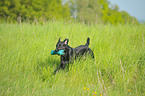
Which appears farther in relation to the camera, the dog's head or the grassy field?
the dog's head

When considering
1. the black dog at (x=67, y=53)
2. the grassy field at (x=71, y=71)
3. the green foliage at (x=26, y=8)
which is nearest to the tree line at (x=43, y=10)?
the green foliage at (x=26, y=8)

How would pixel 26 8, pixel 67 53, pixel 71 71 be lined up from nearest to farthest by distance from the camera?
pixel 67 53 → pixel 71 71 → pixel 26 8

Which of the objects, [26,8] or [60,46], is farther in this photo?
[26,8]

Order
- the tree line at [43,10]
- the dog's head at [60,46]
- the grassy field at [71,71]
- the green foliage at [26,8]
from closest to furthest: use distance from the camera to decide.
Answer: the grassy field at [71,71] → the dog's head at [60,46] → the tree line at [43,10] → the green foliage at [26,8]

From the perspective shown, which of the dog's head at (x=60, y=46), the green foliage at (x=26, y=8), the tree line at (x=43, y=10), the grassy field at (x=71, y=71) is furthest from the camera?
the green foliage at (x=26, y=8)

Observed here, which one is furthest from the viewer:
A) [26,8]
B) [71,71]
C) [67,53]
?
[26,8]

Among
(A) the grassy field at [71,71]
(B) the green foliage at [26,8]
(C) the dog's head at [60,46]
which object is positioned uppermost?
(B) the green foliage at [26,8]

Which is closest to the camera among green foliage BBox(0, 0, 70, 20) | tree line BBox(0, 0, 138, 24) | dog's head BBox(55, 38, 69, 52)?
dog's head BBox(55, 38, 69, 52)

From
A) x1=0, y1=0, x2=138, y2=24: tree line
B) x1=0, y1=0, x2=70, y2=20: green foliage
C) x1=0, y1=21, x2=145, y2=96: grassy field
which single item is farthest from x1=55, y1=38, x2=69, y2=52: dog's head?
x1=0, y1=0, x2=70, y2=20: green foliage

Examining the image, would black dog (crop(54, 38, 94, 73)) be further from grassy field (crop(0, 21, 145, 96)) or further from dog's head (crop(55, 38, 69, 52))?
grassy field (crop(0, 21, 145, 96))

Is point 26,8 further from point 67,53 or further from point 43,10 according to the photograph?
point 67,53

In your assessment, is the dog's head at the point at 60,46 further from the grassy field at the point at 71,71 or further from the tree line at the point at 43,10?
the tree line at the point at 43,10

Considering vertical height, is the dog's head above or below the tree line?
below

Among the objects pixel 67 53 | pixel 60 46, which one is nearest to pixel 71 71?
pixel 67 53
